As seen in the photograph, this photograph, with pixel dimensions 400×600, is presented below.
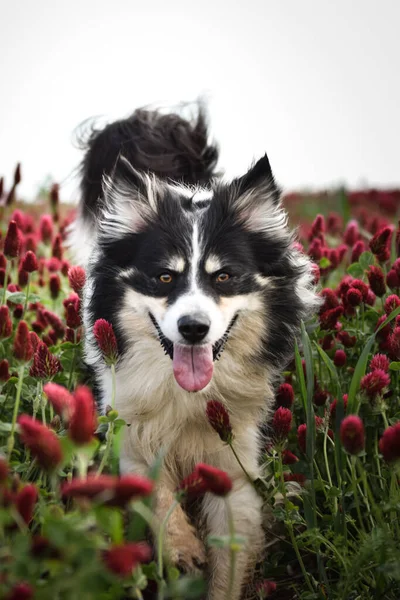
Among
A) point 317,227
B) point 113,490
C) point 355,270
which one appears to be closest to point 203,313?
point 113,490

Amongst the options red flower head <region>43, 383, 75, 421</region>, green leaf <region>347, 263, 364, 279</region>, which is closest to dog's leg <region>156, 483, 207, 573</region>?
red flower head <region>43, 383, 75, 421</region>

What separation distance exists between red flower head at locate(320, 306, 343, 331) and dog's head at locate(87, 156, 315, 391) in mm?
100

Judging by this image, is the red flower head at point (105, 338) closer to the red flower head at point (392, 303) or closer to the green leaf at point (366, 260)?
the red flower head at point (392, 303)

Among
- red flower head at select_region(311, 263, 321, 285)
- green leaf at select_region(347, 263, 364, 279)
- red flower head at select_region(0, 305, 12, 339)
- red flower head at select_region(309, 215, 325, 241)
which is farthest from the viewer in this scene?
red flower head at select_region(309, 215, 325, 241)

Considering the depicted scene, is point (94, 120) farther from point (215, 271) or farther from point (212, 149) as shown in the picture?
point (215, 271)

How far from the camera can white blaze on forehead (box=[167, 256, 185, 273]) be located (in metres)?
2.96

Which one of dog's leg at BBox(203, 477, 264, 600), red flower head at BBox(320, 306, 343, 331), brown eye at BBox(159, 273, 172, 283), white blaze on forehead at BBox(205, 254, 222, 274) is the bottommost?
dog's leg at BBox(203, 477, 264, 600)

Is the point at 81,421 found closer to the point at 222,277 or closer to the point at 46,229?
the point at 222,277

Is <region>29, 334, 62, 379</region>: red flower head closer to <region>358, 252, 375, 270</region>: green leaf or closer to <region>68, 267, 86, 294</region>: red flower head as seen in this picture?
<region>68, 267, 86, 294</region>: red flower head

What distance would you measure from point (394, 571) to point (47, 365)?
57.2 inches

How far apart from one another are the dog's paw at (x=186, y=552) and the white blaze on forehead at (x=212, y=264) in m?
1.12

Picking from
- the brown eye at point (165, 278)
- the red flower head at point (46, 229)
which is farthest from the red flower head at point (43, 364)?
the red flower head at point (46, 229)

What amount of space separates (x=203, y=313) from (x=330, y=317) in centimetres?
108

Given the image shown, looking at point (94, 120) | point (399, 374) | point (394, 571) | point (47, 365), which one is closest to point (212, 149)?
point (94, 120)
